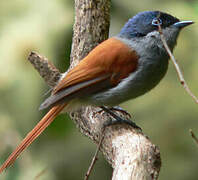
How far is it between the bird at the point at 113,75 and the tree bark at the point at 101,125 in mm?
Result: 242

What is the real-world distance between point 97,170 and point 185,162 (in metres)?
1.09

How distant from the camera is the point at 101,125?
4.09 metres

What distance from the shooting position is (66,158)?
5.57 metres

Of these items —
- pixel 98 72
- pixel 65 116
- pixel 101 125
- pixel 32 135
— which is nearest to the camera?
pixel 32 135

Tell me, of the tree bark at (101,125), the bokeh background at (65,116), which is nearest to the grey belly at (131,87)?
the tree bark at (101,125)

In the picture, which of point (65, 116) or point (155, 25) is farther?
point (65, 116)

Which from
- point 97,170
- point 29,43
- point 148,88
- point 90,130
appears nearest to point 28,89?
point 29,43

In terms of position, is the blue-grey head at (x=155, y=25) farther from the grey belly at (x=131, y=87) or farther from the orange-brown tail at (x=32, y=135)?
the orange-brown tail at (x=32, y=135)

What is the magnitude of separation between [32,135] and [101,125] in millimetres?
600

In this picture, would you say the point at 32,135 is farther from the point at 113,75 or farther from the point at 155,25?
the point at 155,25

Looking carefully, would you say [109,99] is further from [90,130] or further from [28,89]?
[28,89]

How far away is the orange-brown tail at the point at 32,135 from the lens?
3.65 metres

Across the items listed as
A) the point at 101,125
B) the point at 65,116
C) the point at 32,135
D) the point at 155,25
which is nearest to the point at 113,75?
the point at 101,125

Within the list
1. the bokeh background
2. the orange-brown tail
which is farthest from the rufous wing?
the bokeh background
